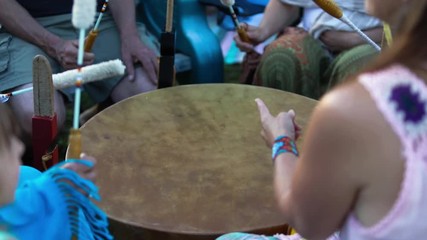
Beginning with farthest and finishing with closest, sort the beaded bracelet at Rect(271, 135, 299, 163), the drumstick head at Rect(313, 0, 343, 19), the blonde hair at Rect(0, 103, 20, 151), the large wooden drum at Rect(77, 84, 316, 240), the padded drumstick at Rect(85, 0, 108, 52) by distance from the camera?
the padded drumstick at Rect(85, 0, 108, 52), the drumstick head at Rect(313, 0, 343, 19), the large wooden drum at Rect(77, 84, 316, 240), the beaded bracelet at Rect(271, 135, 299, 163), the blonde hair at Rect(0, 103, 20, 151)

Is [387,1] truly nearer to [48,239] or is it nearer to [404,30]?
[404,30]

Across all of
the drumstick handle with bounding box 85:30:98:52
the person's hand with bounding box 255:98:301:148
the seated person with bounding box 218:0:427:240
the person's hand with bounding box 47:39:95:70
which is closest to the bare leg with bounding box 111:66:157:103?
the person's hand with bounding box 47:39:95:70

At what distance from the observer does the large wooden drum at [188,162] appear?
4.29ft

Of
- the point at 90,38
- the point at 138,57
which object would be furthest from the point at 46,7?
the point at 90,38

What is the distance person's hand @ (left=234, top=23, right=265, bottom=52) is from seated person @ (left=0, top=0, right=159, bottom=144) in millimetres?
338

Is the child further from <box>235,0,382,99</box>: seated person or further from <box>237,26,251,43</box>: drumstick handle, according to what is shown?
<box>235,0,382,99</box>: seated person

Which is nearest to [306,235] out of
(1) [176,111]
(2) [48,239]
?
(2) [48,239]

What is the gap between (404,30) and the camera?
0.86 meters

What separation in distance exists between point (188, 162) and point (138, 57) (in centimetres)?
91

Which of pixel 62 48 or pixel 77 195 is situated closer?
pixel 77 195

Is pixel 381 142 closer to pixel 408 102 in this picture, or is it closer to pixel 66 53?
pixel 408 102

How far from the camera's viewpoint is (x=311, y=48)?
2.40 metres

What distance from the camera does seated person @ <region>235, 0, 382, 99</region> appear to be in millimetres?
2316

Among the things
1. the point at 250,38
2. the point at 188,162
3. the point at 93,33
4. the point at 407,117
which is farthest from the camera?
the point at 250,38
